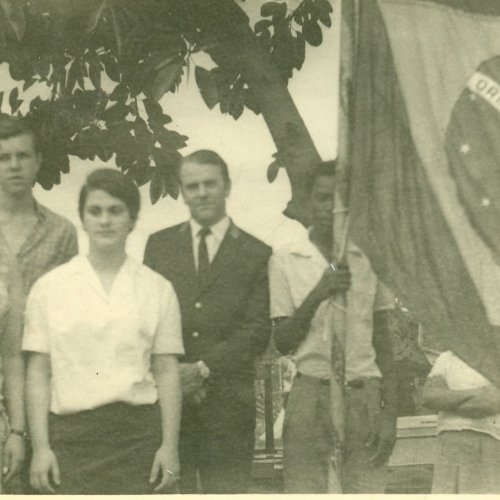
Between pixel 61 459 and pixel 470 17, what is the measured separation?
238 centimetres

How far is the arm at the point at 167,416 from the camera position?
439cm

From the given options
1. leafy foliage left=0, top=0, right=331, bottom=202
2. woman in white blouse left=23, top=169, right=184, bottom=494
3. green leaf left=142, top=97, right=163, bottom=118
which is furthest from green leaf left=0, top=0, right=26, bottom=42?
woman in white blouse left=23, top=169, right=184, bottom=494

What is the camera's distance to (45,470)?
14.3ft

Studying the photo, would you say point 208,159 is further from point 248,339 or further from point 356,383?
point 356,383

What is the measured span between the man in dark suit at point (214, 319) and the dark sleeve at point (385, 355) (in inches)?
17.2

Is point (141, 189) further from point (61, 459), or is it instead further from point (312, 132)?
point (61, 459)

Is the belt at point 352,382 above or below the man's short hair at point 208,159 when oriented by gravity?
below

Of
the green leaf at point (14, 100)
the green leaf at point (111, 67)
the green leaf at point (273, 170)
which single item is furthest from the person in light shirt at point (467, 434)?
the green leaf at point (14, 100)

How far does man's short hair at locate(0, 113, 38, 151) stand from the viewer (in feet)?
15.0

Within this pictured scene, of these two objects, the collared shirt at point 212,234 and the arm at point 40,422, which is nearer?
the arm at point 40,422

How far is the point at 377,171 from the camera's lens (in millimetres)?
4414

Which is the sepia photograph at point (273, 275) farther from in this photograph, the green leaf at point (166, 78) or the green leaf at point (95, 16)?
the green leaf at point (95, 16)

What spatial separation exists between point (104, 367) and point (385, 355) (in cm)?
111

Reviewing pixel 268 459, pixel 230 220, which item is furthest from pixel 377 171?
pixel 268 459
